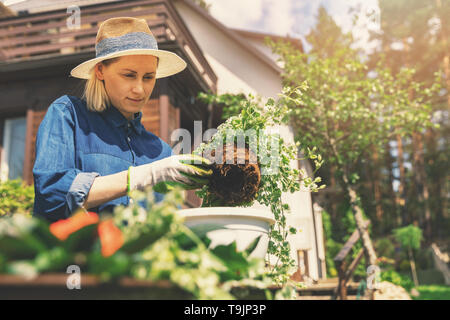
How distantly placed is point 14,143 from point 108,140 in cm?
701

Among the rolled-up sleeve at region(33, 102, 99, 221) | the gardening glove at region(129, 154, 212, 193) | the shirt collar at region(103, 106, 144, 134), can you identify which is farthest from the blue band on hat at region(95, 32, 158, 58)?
the gardening glove at region(129, 154, 212, 193)

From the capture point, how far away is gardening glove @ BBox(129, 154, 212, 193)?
1105mm

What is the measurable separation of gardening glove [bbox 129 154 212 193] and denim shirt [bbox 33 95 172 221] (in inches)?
6.5

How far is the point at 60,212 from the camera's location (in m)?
1.24

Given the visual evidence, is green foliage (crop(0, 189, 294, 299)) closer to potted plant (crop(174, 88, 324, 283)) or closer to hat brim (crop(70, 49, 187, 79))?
potted plant (crop(174, 88, 324, 283))

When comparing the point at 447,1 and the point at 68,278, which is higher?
the point at 447,1

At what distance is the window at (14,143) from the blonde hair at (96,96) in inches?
261

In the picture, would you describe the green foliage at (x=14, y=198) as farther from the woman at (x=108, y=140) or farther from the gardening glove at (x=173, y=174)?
the gardening glove at (x=173, y=174)

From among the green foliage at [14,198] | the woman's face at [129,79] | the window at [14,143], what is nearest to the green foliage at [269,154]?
the woman's face at [129,79]

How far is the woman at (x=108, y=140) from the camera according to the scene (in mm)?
1168

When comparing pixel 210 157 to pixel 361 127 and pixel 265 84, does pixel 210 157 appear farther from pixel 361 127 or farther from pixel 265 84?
pixel 265 84

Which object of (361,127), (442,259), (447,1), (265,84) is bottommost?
(442,259)
